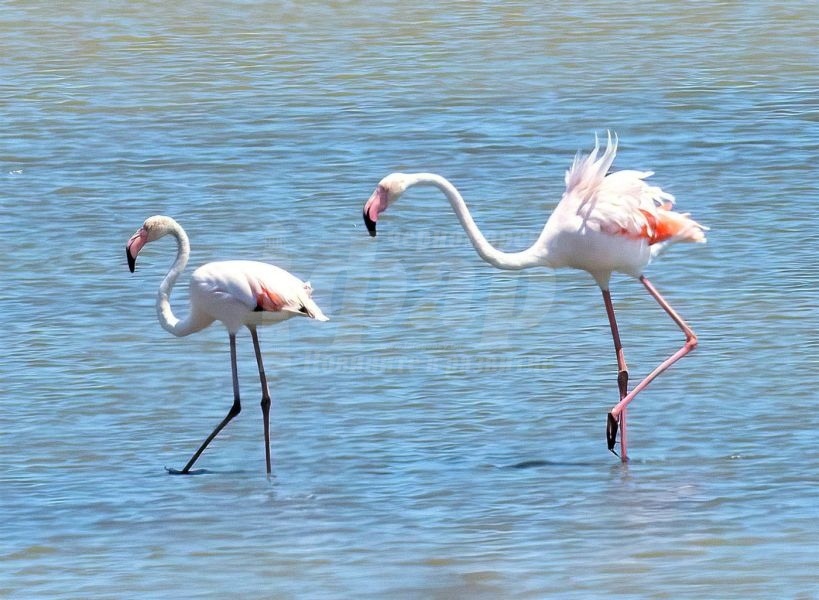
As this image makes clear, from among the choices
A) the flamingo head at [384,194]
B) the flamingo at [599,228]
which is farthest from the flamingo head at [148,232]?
the flamingo at [599,228]

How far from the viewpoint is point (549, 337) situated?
28.2 feet

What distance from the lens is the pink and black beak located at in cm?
708

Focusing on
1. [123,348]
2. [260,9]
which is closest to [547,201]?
[123,348]

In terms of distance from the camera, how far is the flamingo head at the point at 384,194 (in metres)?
7.11

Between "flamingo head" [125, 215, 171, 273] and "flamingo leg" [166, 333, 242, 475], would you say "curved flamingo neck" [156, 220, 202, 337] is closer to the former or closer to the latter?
"flamingo head" [125, 215, 171, 273]

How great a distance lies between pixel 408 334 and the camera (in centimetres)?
875

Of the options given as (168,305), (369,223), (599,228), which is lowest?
(168,305)

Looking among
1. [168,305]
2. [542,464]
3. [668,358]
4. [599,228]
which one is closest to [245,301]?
[168,305]

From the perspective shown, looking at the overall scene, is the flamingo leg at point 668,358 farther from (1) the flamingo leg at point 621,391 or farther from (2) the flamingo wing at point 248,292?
(2) the flamingo wing at point 248,292

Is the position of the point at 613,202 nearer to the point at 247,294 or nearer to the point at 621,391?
the point at 621,391

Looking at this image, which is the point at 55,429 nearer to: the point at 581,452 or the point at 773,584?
the point at 581,452

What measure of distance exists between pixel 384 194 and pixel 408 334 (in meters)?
1.66

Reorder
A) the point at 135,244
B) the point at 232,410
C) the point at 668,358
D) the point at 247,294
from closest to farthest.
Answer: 1. the point at 247,294
2. the point at 232,410
3. the point at 135,244
4. the point at 668,358

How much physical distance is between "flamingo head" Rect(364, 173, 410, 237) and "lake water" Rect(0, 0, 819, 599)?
88 centimetres
